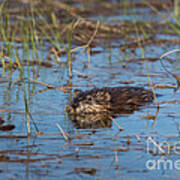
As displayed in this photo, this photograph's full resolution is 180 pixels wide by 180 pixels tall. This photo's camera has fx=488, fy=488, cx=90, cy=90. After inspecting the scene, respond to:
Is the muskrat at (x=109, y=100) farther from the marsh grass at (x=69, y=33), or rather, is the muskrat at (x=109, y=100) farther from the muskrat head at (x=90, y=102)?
the marsh grass at (x=69, y=33)

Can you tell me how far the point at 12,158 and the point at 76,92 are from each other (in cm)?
288

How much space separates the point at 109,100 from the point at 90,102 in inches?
14.4

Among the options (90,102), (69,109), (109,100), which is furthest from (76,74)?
(69,109)

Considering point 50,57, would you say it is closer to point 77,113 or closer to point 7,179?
point 77,113

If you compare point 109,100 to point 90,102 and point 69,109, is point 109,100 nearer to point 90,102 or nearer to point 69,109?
point 90,102

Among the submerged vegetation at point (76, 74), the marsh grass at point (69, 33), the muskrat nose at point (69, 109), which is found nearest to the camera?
the submerged vegetation at point (76, 74)

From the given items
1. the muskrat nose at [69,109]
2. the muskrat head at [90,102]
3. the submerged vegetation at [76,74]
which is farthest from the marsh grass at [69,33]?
the muskrat nose at [69,109]

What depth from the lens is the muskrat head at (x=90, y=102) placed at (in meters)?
7.25

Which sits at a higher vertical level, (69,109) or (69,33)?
(69,33)

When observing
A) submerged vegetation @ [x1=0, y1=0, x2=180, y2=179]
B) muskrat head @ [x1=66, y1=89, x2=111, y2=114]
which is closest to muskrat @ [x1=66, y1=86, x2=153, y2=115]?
muskrat head @ [x1=66, y1=89, x2=111, y2=114]

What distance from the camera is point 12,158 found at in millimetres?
5184

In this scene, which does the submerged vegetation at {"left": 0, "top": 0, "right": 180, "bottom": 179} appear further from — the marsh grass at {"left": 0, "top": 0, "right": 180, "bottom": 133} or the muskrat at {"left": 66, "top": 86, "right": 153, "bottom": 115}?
the muskrat at {"left": 66, "top": 86, "right": 153, "bottom": 115}

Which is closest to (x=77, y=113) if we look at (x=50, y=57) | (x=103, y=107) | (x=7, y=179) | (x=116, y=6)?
(x=103, y=107)

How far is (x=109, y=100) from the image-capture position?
24.8 feet
